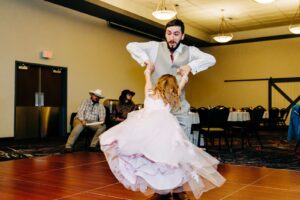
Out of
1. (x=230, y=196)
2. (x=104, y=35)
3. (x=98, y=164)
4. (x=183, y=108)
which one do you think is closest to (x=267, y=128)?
(x=104, y=35)

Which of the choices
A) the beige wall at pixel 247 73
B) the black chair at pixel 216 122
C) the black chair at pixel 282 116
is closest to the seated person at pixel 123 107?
the black chair at pixel 216 122

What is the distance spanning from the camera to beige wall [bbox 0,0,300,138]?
7957mm

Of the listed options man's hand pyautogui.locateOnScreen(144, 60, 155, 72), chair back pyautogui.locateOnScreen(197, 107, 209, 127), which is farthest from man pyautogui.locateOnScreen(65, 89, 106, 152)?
man's hand pyautogui.locateOnScreen(144, 60, 155, 72)

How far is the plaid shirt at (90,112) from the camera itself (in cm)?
654

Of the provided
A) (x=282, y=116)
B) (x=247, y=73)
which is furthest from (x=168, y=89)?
(x=247, y=73)

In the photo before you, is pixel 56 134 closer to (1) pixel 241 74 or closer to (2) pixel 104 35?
(2) pixel 104 35

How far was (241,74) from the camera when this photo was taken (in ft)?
44.0

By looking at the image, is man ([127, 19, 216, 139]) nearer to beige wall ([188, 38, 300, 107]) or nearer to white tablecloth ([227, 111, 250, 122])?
white tablecloth ([227, 111, 250, 122])

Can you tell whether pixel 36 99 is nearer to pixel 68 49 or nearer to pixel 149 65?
pixel 68 49

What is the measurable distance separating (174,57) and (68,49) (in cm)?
743

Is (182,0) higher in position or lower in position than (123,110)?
higher

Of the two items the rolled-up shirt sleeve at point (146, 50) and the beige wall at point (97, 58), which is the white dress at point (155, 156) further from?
the beige wall at point (97, 58)

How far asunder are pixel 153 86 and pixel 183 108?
0.83 feet

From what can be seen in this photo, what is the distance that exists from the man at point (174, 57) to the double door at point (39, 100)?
21.2 ft
